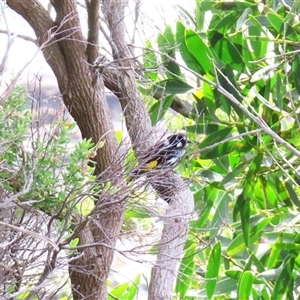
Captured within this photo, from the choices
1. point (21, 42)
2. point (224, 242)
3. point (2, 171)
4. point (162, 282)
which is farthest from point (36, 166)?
point (224, 242)

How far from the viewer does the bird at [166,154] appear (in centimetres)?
93

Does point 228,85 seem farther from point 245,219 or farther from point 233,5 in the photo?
point 245,219

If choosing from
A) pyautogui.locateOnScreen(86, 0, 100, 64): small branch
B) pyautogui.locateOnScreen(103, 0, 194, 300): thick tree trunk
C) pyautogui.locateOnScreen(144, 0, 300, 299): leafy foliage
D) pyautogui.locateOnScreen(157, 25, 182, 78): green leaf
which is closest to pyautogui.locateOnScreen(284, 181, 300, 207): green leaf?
pyautogui.locateOnScreen(144, 0, 300, 299): leafy foliage

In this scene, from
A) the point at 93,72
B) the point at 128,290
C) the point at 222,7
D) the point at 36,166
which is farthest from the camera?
the point at 128,290

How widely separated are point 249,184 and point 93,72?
41cm

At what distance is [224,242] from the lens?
4.16ft

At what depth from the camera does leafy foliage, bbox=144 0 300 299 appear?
0.96 meters

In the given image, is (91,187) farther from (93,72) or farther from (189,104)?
(189,104)

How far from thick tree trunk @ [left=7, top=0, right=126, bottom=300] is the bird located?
0.10 metres

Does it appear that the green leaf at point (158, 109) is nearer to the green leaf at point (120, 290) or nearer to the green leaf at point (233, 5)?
the green leaf at point (233, 5)

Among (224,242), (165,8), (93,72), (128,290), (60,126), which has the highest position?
(165,8)

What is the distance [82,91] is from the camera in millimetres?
1095

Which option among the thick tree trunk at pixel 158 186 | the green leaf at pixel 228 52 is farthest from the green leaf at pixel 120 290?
the green leaf at pixel 228 52

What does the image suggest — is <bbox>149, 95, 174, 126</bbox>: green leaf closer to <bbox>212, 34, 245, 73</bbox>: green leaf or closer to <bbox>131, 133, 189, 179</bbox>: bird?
<bbox>131, 133, 189, 179</bbox>: bird
